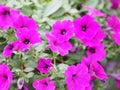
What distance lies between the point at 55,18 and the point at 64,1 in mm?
116

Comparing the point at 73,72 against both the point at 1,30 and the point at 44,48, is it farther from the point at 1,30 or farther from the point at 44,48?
the point at 1,30

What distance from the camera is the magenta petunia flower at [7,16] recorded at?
1.30m

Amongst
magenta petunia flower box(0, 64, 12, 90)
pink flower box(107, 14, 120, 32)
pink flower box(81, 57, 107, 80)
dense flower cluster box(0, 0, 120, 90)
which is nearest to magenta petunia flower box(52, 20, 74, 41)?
dense flower cluster box(0, 0, 120, 90)

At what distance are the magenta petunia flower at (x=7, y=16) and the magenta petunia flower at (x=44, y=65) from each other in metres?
0.19

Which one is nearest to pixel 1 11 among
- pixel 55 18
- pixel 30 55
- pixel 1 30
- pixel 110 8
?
pixel 1 30

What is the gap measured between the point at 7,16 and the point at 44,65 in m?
0.24

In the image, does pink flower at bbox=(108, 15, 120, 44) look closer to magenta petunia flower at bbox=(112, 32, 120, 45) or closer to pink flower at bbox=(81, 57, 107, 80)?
magenta petunia flower at bbox=(112, 32, 120, 45)

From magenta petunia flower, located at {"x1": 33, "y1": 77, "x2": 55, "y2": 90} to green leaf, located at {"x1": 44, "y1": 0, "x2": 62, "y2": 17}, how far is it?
1.26 feet

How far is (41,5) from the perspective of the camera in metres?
1.55

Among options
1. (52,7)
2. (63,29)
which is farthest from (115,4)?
(63,29)

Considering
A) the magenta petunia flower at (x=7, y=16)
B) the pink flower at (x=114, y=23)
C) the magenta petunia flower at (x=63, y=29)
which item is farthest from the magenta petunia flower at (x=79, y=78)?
the pink flower at (x=114, y=23)

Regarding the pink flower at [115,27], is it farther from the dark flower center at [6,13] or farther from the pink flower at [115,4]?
the dark flower center at [6,13]

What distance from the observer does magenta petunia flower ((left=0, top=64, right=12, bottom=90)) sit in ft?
3.93

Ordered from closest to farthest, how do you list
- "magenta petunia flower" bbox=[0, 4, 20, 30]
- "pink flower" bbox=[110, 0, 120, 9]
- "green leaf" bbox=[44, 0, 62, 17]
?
"magenta petunia flower" bbox=[0, 4, 20, 30], "green leaf" bbox=[44, 0, 62, 17], "pink flower" bbox=[110, 0, 120, 9]
